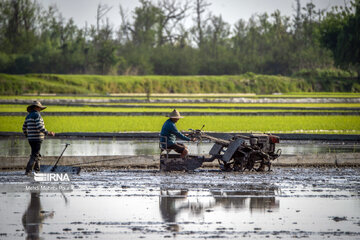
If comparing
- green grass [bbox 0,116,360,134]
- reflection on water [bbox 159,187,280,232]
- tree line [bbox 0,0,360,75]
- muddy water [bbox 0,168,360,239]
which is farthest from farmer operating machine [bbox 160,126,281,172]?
tree line [bbox 0,0,360,75]

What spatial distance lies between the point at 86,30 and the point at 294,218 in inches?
4075

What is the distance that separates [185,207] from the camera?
1127 cm

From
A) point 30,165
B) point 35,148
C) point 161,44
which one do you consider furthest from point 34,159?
point 161,44

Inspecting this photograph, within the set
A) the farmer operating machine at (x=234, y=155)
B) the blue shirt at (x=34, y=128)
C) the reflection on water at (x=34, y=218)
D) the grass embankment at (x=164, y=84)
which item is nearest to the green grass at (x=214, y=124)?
the farmer operating machine at (x=234, y=155)

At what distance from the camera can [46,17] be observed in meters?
110

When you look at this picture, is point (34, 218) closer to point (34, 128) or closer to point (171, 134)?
point (34, 128)

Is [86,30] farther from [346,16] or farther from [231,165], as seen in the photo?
[231,165]

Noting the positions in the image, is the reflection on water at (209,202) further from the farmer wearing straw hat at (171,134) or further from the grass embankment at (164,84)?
the grass embankment at (164,84)

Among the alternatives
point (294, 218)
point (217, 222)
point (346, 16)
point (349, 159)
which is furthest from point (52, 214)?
point (346, 16)

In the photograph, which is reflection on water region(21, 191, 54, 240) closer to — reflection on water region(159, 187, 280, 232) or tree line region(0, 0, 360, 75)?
reflection on water region(159, 187, 280, 232)

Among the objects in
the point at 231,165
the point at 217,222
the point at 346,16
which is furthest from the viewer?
the point at 346,16

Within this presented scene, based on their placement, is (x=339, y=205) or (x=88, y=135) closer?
(x=339, y=205)

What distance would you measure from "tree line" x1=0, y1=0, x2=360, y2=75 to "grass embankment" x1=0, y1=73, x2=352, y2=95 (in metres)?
7.28

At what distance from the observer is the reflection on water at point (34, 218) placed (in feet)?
30.5
